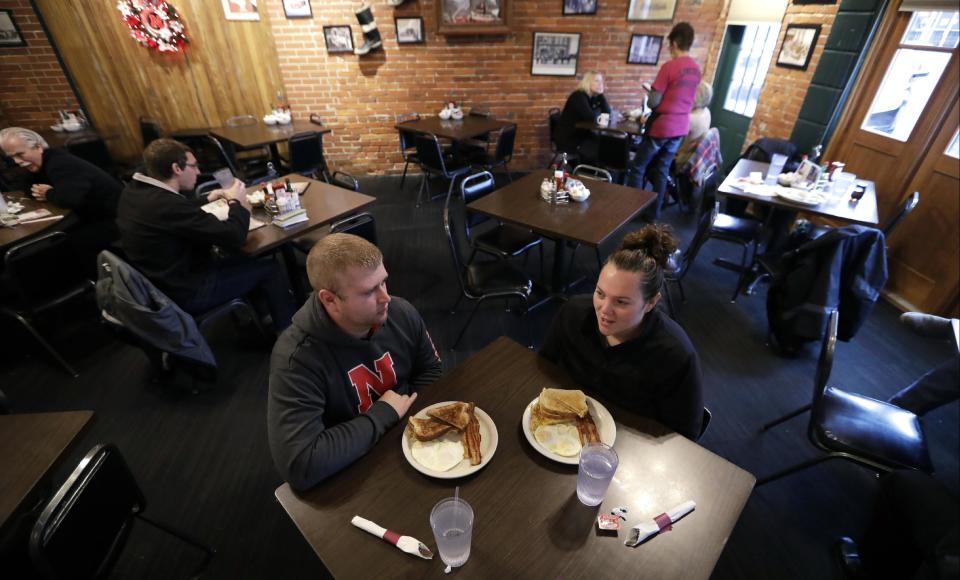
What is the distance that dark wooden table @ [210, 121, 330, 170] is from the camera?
4.25 m

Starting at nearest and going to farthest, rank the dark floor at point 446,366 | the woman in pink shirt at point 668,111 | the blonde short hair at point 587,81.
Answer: the dark floor at point 446,366 < the woman in pink shirt at point 668,111 < the blonde short hair at point 587,81

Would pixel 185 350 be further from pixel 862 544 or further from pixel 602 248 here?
pixel 602 248

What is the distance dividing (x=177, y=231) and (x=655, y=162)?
13.9ft

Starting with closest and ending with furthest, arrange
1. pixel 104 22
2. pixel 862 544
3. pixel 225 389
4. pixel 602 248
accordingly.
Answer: pixel 862 544 < pixel 225 389 < pixel 602 248 < pixel 104 22

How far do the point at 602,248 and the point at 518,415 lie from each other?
122 inches

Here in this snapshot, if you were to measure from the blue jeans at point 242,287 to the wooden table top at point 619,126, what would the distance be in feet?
11.8

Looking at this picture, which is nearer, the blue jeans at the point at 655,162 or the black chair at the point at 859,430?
the black chair at the point at 859,430

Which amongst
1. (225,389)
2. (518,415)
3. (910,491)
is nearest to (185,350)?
(225,389)

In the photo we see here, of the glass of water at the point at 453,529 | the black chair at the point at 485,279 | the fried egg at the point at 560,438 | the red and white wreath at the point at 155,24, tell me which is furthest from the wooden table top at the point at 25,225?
the fried egg at the point at 560,438

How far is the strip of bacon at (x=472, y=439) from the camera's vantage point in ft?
3.84

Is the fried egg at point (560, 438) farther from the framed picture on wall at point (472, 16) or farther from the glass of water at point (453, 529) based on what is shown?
the framed picture on wall at point (472, 16)

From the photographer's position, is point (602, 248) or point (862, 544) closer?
point (862, 544)

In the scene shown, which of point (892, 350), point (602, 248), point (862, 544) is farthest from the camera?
point (602, 248)

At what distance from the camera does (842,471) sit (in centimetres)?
211
